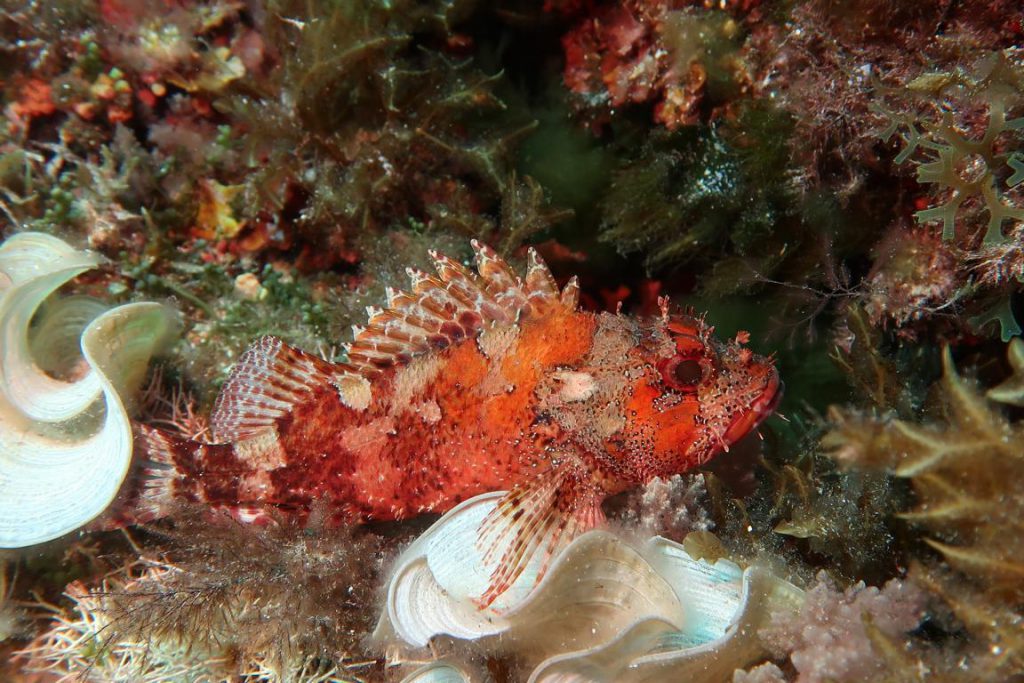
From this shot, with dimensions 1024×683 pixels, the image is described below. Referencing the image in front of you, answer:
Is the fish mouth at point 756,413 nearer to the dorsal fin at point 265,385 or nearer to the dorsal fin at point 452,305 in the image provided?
the dorsal fin at point 452,305

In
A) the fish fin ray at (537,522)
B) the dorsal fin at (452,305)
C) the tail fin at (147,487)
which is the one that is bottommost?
the tail fin at (147,487)

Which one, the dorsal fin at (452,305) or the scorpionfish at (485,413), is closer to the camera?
the scorpionfish at (485,413)

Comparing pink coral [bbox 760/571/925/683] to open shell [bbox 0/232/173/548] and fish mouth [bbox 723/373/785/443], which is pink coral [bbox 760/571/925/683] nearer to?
fish mouth [bbox 723/373/785/443]

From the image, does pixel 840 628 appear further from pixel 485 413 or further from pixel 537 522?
pixel 485 413

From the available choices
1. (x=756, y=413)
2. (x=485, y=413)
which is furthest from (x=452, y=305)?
(x=756, y=413)

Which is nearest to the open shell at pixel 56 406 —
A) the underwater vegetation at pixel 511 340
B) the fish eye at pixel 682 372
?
the underwater vegetation at pixel 511 340

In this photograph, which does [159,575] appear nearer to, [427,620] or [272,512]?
[272,512]
